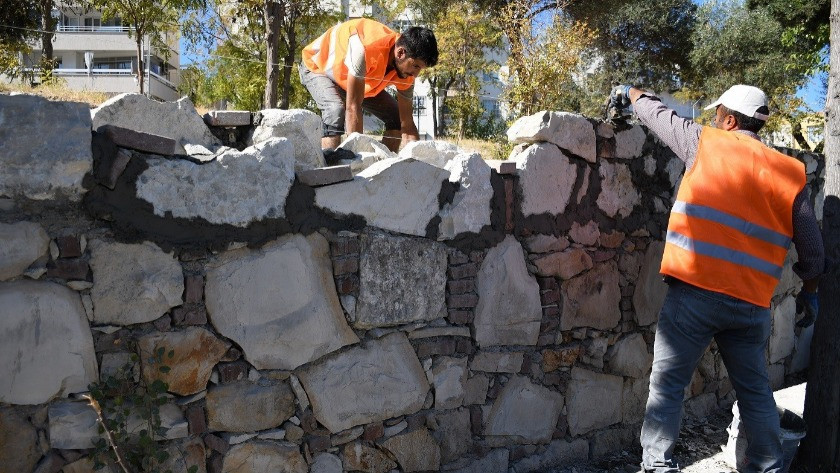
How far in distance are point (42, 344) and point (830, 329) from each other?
373 cm

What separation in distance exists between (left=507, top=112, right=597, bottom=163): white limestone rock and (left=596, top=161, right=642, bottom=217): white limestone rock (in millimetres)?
159

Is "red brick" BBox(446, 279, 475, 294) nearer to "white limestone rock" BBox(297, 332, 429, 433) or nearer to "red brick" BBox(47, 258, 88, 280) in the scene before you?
"white limestone rock" BBox(297, 332, 429, 433)

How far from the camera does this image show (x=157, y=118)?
9.96 ft

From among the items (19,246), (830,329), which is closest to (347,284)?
(19,246)

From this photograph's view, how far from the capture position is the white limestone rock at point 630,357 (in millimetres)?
4002

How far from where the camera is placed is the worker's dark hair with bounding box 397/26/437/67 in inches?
167

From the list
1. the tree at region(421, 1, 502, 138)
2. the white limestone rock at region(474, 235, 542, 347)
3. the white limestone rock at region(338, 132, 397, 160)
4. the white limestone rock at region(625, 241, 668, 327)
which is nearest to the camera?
the white limestone rock at region(474, 235, 542, 347)

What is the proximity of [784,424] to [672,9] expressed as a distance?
67.1 ft

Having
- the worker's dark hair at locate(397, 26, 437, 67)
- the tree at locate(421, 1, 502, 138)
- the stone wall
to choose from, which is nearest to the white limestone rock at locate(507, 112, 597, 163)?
the stone wall

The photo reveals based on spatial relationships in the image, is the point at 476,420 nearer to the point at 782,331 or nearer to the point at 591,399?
the point at 591,399

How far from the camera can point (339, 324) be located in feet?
9.57

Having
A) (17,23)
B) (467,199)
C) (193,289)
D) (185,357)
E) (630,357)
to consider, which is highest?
(17,23)

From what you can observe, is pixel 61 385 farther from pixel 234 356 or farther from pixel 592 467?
pixel 592 467

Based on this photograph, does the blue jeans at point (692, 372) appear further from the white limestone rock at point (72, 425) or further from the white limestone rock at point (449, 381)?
the white limestone rock at point (72, 425)
